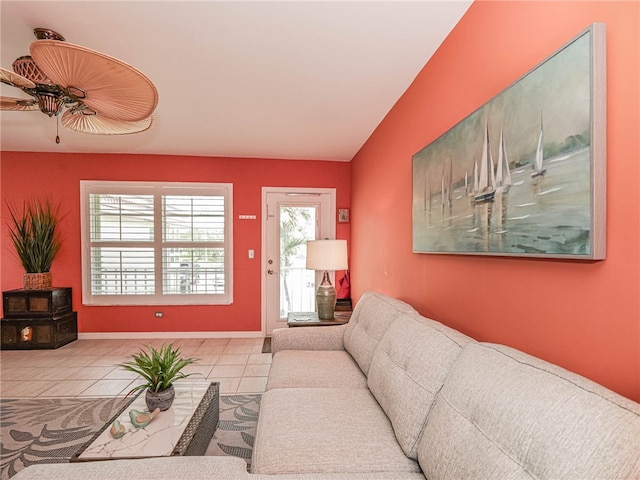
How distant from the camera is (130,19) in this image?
1796 mm

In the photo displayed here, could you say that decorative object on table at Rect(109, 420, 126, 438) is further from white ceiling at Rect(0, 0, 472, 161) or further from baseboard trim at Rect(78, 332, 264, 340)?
baseboard trim at Rect(78, 332, 264, 340)

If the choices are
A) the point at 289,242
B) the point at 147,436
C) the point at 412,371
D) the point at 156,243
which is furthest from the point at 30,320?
the point at 412,371

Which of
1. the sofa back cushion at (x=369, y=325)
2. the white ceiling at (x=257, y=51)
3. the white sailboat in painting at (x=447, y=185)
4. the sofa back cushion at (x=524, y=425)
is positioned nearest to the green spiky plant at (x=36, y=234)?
the white ceiling at (x=257, y=51)

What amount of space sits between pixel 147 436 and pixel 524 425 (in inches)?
64.7

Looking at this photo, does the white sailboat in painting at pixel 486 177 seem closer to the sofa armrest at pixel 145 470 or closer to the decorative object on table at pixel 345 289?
the sofa armrest at pixel 145 470

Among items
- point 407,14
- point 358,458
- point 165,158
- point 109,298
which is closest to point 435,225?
point 407,14

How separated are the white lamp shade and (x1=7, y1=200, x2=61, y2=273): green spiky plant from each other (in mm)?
3437

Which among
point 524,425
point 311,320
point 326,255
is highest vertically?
point 326,255

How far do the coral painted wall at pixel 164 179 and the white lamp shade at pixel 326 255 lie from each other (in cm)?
135

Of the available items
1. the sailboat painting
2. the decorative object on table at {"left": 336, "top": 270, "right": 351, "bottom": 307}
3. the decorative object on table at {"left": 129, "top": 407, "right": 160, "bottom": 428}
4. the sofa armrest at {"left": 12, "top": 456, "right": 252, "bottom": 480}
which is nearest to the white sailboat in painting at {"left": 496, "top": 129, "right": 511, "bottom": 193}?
the sailboat painting

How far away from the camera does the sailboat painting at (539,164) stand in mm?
958

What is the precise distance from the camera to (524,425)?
0.84m

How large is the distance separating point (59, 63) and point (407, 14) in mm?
1723

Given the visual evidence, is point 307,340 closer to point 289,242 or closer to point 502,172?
point 502,172
